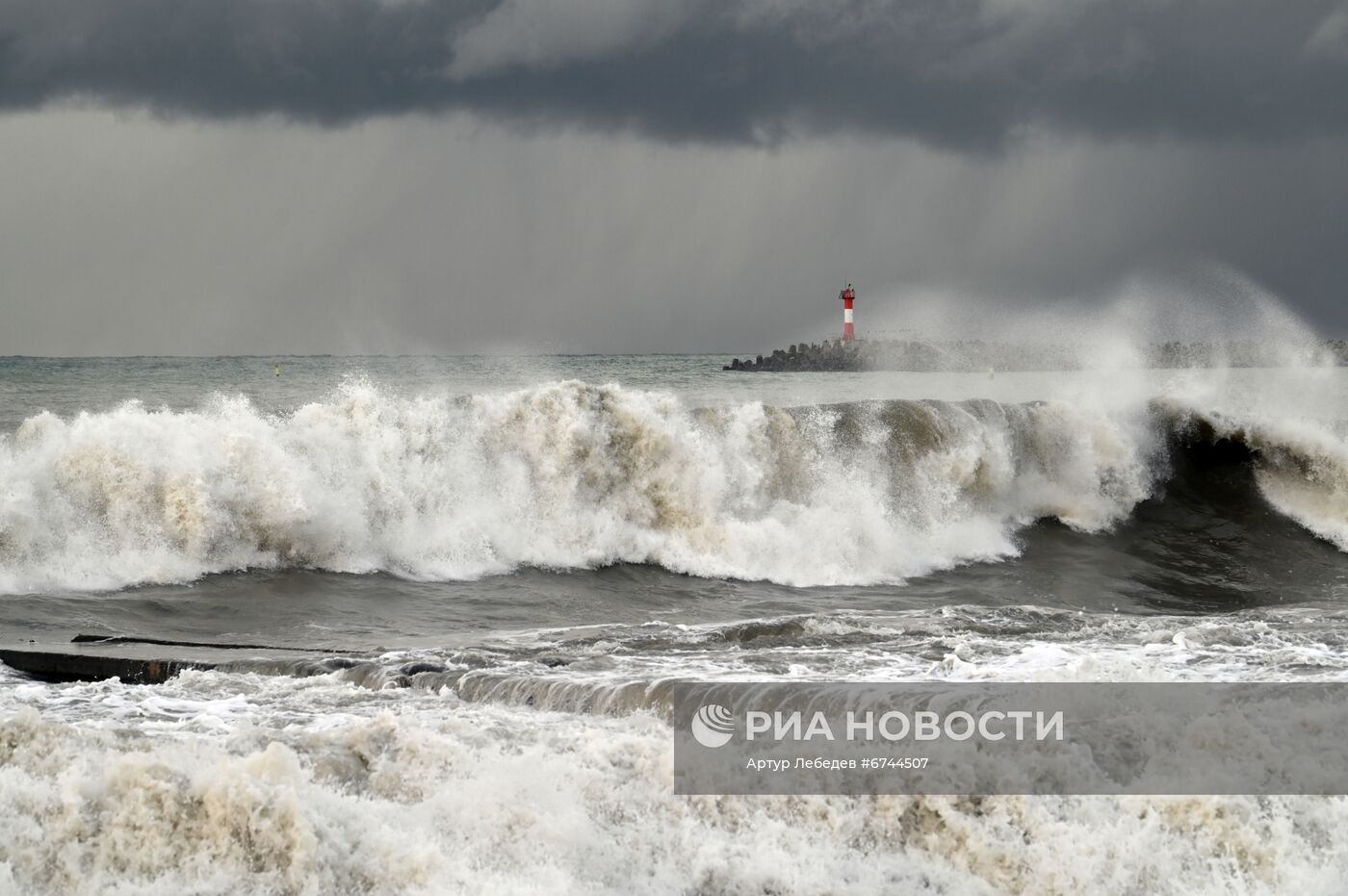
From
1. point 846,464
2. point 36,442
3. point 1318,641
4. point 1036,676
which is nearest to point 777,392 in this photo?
point 846,464

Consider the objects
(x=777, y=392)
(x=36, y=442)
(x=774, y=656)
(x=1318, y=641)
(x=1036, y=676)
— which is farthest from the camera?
(x=777, y=392)

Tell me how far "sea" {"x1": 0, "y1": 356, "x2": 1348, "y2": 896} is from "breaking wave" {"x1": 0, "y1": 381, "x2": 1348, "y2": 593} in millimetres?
46

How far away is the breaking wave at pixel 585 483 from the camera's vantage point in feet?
46.3

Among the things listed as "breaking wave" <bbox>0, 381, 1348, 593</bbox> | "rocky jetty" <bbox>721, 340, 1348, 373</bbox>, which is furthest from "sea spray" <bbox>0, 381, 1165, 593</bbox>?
"rocky jetty" <bbox>721, 340, 1348, 373</bbox>

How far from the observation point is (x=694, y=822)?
5961 millimetres

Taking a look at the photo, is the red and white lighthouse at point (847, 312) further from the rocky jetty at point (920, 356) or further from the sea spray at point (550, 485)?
the sea spray at point (550, 485)

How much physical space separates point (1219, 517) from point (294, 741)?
15864 millimetres

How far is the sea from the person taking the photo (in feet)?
18.5

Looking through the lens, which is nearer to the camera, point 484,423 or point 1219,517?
point 484,423

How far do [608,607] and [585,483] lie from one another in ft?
11.5

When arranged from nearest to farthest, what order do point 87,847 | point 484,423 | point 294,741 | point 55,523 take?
point 87,847 → point 294,741 → point 55,523 → point 484,423

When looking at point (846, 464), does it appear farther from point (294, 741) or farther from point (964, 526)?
point (294, 741)

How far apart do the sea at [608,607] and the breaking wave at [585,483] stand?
46mm

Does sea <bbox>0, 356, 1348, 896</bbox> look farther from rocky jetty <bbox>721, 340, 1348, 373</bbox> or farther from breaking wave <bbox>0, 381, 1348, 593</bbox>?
rocky jetty <bbox>721, 340, 1348, 373</bbox>
